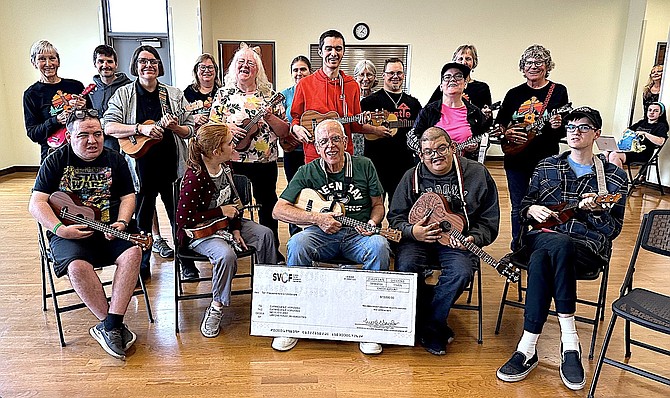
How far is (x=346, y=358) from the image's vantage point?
232 centimetres

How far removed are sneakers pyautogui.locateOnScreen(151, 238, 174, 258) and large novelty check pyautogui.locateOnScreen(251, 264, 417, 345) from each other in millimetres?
1417

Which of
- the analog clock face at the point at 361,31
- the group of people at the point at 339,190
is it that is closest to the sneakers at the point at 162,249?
the group of people at the point at 339,190

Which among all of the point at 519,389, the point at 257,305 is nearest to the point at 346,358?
the point at 257,305

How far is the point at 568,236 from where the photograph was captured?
7.30 ft

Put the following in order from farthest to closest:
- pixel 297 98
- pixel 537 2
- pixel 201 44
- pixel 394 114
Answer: pixel 537 2
pixel 201 44
pixel 394 114
pixel 297 98

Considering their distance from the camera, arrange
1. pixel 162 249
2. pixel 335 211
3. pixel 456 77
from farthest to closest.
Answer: pixel 162 249 → pixel 456 77 → pixel 335 211

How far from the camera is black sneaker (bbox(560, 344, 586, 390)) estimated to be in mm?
2088

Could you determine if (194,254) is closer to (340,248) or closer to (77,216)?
(77,216)

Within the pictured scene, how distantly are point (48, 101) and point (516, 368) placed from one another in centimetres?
335

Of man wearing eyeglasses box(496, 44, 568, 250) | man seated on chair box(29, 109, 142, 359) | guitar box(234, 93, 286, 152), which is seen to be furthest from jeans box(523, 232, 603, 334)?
man seated on chair box(29, 109, 142, 359)

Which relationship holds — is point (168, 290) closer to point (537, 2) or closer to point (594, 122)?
point (594, 122)

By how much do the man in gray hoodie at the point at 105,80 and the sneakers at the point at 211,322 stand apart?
143 cm

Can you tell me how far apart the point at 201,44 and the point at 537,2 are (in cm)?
473

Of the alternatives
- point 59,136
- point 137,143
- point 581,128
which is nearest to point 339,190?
point 581,128
